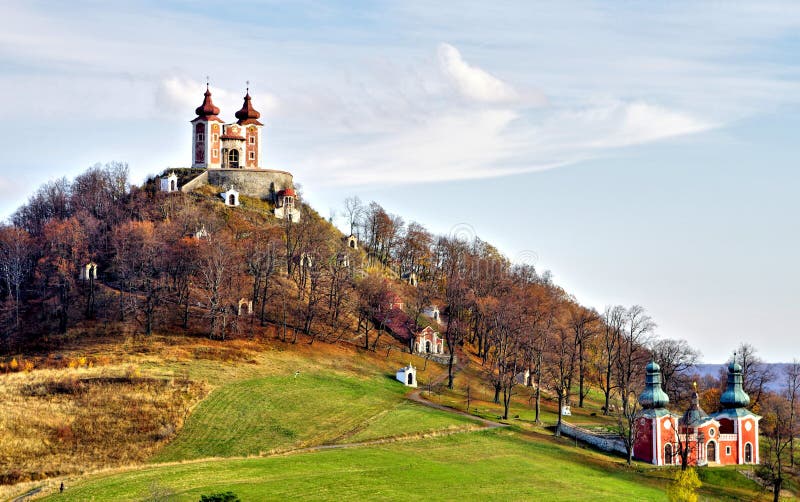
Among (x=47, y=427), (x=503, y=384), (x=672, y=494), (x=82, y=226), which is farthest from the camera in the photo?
(x=82, y=226)

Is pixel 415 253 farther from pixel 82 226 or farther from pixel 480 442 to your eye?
pixel 480 442

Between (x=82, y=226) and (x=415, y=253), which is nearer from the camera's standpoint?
(x=82, y=226)

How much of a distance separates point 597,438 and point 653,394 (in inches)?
249

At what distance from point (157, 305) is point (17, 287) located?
14.9 m

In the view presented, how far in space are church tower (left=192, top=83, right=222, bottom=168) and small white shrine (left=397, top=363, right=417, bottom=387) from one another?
1958 inches

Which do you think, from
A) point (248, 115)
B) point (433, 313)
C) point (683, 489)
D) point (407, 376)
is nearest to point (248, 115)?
point (248, 115)

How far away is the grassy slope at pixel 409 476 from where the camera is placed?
58.6 m

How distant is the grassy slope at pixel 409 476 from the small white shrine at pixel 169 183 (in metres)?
62.6

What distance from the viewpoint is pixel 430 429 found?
80500 millimetres

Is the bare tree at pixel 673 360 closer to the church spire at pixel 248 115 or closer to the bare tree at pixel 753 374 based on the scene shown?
the bare tree at pixel 753 374

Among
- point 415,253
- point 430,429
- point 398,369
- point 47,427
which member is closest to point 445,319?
point 415,253

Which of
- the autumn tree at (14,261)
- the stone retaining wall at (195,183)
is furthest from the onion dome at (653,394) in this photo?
the stone retaining wall at (195,183)

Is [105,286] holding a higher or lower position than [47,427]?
higher

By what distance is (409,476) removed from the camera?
64625 millimetres
